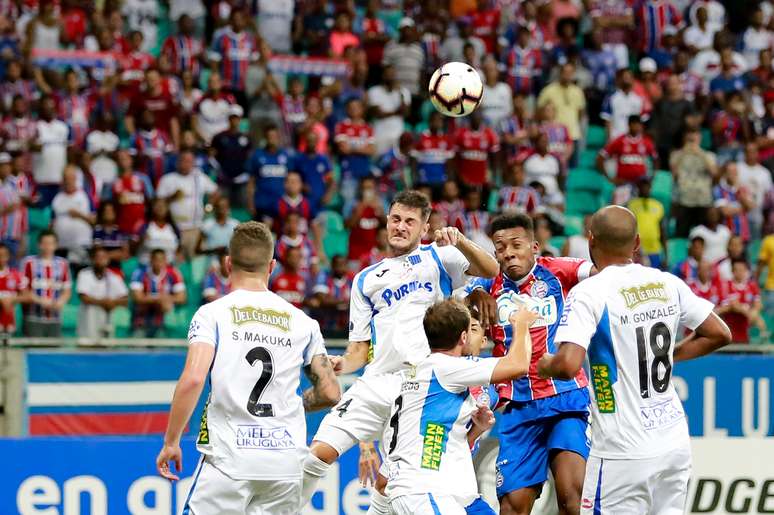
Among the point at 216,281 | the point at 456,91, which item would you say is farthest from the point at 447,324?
the point at 216,281

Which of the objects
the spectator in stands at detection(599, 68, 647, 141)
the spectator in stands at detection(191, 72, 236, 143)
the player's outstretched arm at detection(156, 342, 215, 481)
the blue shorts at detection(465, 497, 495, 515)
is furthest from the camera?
the spectator in stands at detection(599, 68, 647, 141)

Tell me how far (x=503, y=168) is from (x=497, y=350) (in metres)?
11.8

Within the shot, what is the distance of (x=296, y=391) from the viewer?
24.9ft

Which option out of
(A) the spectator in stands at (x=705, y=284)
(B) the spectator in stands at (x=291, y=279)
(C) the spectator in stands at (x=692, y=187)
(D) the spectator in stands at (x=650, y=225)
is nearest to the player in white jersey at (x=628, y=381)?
(B) the spectator in stands at (x=291, y=279)

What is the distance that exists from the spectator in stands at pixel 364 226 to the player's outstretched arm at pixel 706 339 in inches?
420

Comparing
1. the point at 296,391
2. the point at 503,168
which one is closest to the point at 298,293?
the point at 503,168

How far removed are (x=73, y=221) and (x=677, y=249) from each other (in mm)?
8584

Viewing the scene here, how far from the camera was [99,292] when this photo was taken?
16875 millimetres

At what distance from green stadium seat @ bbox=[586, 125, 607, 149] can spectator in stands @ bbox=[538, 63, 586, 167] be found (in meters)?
0.45

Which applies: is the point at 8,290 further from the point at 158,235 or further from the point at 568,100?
the point at 568,100

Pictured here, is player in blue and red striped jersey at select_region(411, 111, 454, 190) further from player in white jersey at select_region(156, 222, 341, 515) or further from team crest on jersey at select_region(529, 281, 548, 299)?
player in white jersey at select_region(156, 222, 341, 515)

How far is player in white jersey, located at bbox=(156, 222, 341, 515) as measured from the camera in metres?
7.31

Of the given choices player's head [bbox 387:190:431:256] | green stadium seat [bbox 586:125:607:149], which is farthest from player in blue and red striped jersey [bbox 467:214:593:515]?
green stadium seat [bbox 586:125:607:149]

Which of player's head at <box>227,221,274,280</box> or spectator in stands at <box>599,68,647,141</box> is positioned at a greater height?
spectator in stands at <box>599,68,647,141</box>
